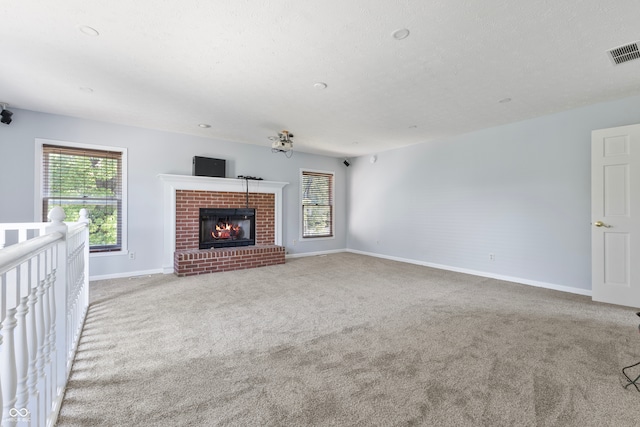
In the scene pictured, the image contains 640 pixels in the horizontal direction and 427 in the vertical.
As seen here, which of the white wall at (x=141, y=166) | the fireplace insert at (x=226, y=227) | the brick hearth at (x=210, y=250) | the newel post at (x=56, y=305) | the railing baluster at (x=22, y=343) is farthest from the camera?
the fireplace insert at (x=226, y=227)

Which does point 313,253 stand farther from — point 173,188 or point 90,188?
point 90,188

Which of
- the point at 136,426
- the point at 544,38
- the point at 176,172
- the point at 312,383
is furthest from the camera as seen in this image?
the point at 176,172

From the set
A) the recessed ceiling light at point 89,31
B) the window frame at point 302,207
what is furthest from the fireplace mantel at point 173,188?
the recessed ceiling light at point 89,31

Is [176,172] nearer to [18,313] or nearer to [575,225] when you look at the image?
[18,313]

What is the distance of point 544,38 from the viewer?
2.19 m

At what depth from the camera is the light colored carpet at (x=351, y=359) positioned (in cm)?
150

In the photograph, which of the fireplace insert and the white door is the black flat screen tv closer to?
the fireplace insert

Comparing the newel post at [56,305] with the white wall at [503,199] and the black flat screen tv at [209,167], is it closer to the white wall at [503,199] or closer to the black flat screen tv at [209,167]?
the black flat screen tv at [209,167]

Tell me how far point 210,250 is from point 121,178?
176 centimetres

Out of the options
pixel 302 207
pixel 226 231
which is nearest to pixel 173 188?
pixel 226 231

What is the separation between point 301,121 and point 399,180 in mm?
2679

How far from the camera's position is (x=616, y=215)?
325 cm

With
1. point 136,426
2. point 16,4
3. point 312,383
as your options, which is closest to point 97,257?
point 16,4

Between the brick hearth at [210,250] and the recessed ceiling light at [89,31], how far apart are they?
300cm
